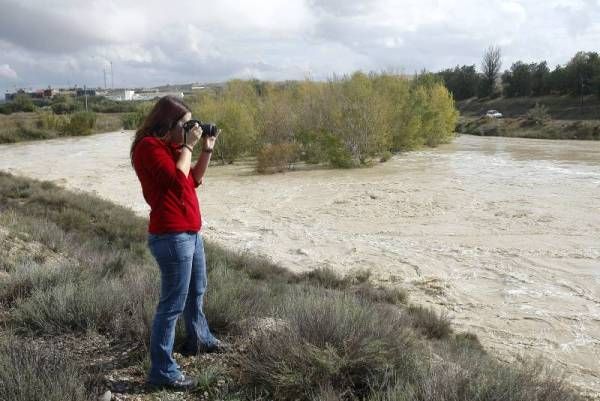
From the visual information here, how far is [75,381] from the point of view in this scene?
9.73ft

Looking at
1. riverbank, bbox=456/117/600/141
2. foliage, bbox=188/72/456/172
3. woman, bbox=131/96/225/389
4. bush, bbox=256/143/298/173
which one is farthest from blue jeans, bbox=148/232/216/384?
riverbank, bbox=456/117/600/141

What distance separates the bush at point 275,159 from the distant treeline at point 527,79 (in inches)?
1631

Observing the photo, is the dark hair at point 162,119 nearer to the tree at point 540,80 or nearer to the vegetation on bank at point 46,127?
the vegetation on bank at point 46,127

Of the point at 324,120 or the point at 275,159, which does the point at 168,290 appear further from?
the point at 324,120

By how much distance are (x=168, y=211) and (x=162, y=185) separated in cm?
16

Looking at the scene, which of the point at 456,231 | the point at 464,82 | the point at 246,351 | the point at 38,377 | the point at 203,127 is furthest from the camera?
the point at 464,82

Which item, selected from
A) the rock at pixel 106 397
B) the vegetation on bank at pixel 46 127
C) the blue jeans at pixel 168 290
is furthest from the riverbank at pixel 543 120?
the rock at pixel 106 397

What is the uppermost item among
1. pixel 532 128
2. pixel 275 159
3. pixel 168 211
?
pixel 168 211

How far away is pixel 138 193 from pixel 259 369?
61.4 ft

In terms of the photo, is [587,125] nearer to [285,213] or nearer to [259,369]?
[285,213]

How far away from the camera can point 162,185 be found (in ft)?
10.3

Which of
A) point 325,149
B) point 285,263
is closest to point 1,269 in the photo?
point 285,263

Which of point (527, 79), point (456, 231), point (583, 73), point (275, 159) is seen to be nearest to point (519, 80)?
point (527, 79)

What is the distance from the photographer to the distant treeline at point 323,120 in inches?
1168
